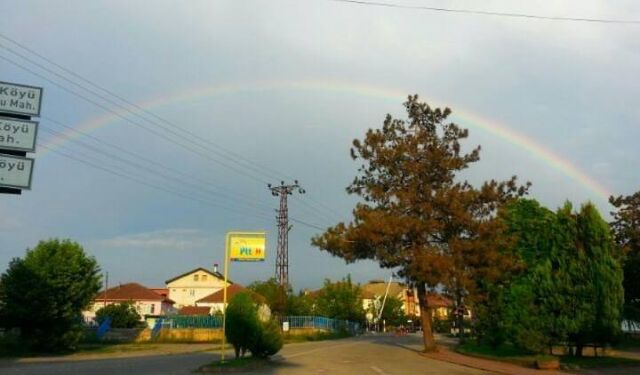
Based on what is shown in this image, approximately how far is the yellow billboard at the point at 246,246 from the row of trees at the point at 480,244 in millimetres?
9794

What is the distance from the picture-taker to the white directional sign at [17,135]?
14.2m

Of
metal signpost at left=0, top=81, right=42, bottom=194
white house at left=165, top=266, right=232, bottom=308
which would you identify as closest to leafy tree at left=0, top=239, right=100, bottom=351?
metal signpost at left=0, top=81, right=42, bottom=194

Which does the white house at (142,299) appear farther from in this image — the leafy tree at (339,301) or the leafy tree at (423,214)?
the leafy tree at (423,214)

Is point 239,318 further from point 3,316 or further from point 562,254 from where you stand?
point 3,316

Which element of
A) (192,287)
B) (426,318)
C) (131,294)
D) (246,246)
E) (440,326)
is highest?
(192,287)

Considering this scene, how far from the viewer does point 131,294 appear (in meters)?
94.4

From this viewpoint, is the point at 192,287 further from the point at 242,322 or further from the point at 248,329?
the point at 242,322

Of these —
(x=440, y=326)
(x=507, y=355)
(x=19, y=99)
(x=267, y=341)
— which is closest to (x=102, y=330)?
(x=267, y=341)

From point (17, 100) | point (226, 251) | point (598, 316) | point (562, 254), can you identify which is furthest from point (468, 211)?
point (17, 100)

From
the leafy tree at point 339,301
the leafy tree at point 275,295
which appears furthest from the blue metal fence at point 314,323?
the leafy tree at point 339,301

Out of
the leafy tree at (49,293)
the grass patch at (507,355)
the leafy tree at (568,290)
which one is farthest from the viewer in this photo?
the leafy tree at (49,293)

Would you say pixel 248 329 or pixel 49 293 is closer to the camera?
pixel 248 329

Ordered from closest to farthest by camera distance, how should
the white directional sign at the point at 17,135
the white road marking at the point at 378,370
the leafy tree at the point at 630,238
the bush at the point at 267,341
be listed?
the white directional sign at the point at 17,135, the white road marking at the point at 378,370, the bush at the point at 267,341, the leafy tree at the point at 630,238

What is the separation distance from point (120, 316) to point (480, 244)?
41.0m
